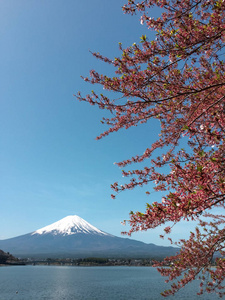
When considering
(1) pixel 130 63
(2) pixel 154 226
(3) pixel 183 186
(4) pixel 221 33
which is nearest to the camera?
(3) pixel 183 186

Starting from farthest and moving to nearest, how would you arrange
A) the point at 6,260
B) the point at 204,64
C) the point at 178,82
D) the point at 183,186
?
the point at 6,260 → the point at 204,64 → the point at 178,82 → the point at 183,186

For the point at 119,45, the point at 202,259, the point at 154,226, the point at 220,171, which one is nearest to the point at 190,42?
the point at 119,45

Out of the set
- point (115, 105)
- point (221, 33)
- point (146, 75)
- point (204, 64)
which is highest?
point (204, 64)

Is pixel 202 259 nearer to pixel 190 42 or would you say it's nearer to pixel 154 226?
pixel 154 226

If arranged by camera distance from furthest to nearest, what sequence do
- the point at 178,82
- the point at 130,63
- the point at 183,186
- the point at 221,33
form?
the point at 178,82
the point at 130,63
the point at 221,33
the point at 183,186

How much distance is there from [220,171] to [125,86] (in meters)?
2.63

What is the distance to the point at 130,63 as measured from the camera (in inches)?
199

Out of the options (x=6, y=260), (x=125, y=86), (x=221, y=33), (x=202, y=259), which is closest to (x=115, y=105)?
(x=125, y=86)

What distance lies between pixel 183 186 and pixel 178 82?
2.84 meters

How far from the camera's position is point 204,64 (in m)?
5.94

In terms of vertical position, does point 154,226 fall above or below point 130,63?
below

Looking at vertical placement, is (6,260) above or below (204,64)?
below

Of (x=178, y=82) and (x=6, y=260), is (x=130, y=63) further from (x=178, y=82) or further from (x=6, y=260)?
(x=6, y=260)

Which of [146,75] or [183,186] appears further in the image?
[146,75]
